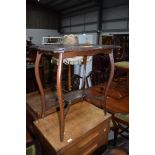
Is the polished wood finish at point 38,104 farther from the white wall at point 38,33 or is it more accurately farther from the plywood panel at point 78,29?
the white wall at point 38,33

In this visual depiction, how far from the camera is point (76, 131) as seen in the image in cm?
115

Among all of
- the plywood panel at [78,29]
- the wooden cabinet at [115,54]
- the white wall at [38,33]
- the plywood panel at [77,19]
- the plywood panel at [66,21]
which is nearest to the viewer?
the wooden cabinet at [115,54]

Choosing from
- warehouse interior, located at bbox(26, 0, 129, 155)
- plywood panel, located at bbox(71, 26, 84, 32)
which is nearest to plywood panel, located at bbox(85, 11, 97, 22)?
plywood panel, located at bbox(71, 26, 84, 32)

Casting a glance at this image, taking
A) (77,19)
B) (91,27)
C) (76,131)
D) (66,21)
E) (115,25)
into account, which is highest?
(66,21)

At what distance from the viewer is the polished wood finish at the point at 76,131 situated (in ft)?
3.49

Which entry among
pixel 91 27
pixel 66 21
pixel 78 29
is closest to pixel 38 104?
pixel 91 27

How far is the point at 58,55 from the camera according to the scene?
3.33 ft

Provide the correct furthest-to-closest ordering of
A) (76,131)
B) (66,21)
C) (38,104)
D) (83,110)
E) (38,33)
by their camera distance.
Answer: (66,21)
(38,33)
(38,104)
(83,110)
(76,131)

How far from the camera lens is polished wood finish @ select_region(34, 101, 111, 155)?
3.49 feet

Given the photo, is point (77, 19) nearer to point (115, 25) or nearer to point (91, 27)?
point (91, 27)

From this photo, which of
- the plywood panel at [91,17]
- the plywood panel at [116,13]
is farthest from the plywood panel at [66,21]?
the plywood panel at [116,13]

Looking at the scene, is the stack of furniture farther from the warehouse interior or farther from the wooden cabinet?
the wooden cabinet
